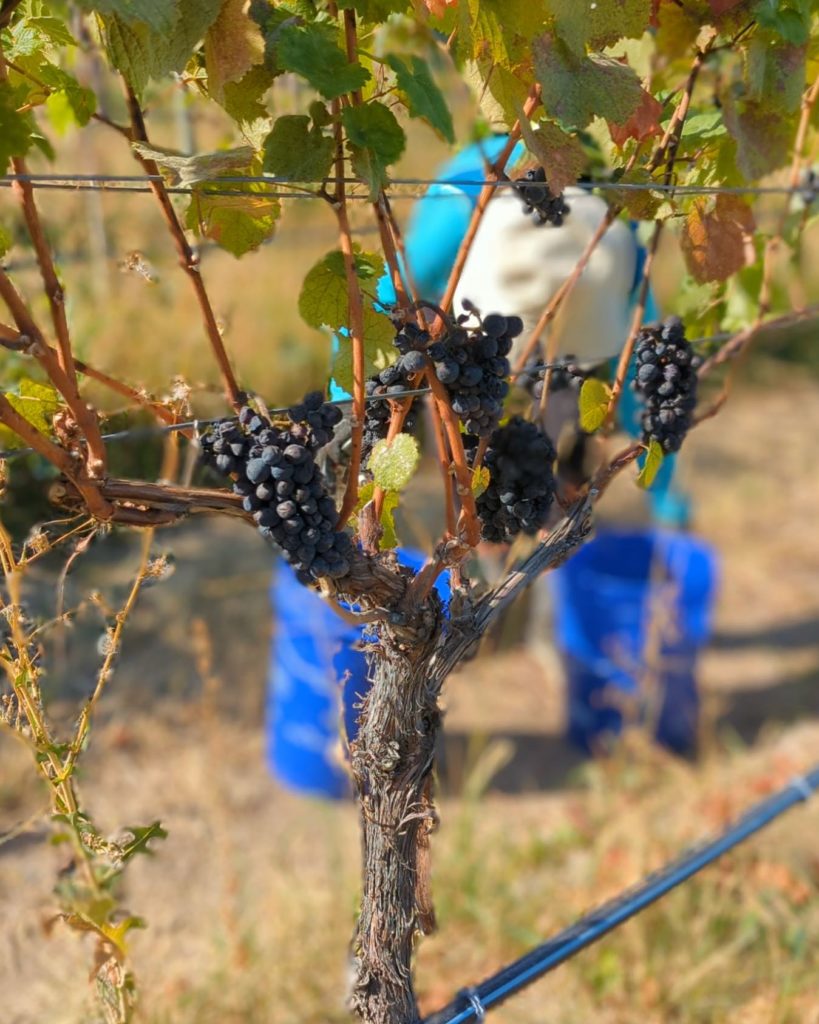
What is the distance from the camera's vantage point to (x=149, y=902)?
2.29 m

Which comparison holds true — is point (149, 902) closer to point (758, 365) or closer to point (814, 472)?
point (814, 472)

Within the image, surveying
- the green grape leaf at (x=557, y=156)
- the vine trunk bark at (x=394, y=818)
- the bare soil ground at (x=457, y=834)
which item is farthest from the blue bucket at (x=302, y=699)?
the green grape leaf at (x=557, y=156)

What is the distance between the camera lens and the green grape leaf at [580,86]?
901 mm

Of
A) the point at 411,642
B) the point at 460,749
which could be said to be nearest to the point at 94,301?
the point at 460,749

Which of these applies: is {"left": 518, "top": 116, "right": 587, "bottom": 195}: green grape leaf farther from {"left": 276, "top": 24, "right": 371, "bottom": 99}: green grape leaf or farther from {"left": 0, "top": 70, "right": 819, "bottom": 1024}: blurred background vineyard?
{"left": 0, "top": 70, "right": 819, "bottom": 1024}: blurred background vineyard

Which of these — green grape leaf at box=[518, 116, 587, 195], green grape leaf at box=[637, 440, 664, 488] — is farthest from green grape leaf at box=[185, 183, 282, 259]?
green grape leaf at box=[637, 440, 664, 488]

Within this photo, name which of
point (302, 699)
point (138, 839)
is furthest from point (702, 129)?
point (302, 699)

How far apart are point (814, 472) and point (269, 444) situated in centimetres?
437

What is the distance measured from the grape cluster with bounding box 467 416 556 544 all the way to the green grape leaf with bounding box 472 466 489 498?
0.23 feet

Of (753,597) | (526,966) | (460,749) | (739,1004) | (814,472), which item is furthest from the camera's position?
(814,472)

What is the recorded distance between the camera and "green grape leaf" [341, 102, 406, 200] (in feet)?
2.85

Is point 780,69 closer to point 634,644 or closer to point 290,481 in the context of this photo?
point 290,481

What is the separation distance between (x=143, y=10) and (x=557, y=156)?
40 centimetres

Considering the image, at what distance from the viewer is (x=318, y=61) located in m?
0.82
